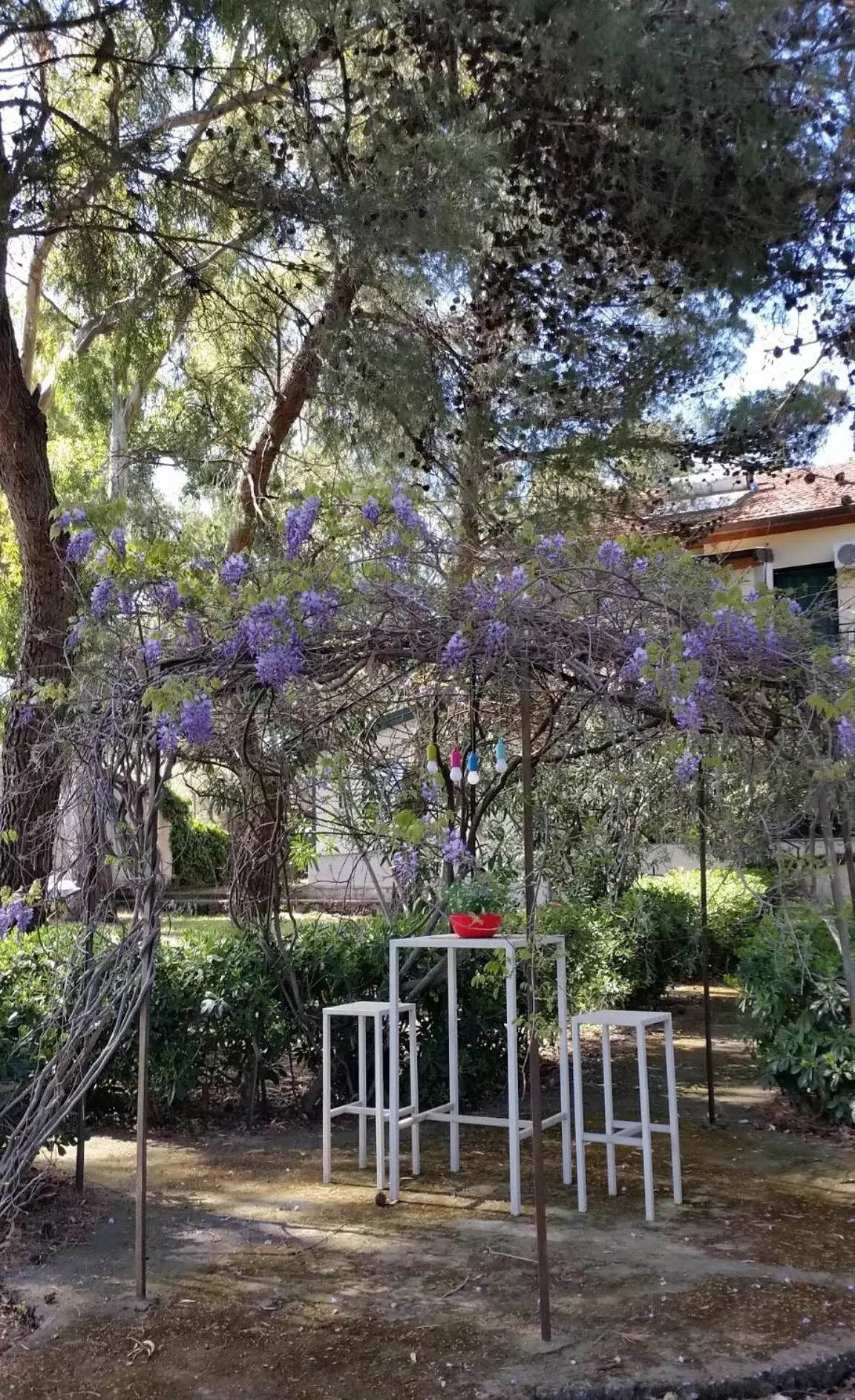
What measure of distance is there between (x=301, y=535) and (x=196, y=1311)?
2.54 meters

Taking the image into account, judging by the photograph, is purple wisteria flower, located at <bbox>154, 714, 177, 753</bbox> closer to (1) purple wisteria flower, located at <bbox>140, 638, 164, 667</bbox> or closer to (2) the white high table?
(1) purple wisteria flower, located at <bbox>140, 638, 164, 667</bbox>

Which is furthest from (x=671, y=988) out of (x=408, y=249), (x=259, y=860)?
(x=408, y=249)

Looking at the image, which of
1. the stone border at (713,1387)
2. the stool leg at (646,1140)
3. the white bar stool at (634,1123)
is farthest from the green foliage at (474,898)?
the stone border at (713,1387)

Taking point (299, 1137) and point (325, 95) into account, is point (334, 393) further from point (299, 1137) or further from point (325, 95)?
point (299, 1137)

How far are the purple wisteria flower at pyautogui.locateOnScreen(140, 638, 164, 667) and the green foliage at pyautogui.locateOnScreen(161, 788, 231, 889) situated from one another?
1492 cm

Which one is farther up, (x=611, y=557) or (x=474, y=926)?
(x=611, y=557)

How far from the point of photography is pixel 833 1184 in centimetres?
511

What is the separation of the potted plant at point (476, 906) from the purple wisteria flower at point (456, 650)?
1.47 metres

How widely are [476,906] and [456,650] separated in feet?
7.57

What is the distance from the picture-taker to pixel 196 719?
3670mm

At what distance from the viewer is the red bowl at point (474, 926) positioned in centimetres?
509

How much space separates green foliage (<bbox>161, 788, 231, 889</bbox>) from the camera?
19.8m

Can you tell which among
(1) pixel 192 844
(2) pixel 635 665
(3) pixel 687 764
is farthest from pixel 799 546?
(2) pixel 635 665

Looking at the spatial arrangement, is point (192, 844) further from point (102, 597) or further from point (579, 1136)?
point (102, 597)
